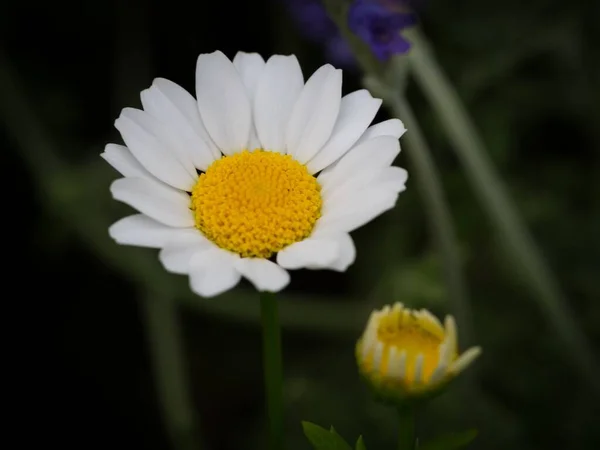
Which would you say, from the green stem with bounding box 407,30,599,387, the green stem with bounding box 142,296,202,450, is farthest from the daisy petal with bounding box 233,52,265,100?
the green stem with bounding box 142,296,202,450

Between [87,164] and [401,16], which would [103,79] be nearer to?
[87,164]

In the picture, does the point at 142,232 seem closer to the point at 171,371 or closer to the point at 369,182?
the point at 369,182

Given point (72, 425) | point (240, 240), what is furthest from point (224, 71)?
point (72, 425)

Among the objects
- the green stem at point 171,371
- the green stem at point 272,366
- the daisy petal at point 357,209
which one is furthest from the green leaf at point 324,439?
the green stem at point 171,371

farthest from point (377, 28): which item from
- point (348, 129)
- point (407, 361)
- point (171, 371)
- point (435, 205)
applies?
point (171, 371)

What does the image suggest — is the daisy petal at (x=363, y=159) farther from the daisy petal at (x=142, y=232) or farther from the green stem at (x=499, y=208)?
the green stem at (x=499, y=208)

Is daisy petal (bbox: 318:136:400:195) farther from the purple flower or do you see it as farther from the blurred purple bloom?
the blurred purple bloom
